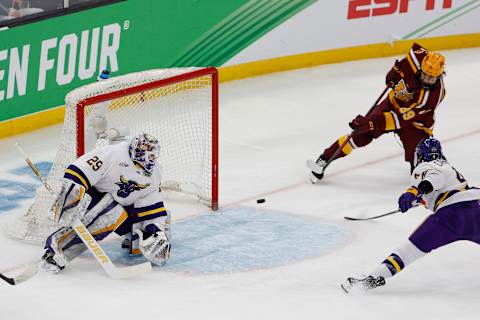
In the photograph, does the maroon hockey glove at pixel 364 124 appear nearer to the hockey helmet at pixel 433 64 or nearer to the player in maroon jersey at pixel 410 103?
the player in maroon jersey at pixel 410 103

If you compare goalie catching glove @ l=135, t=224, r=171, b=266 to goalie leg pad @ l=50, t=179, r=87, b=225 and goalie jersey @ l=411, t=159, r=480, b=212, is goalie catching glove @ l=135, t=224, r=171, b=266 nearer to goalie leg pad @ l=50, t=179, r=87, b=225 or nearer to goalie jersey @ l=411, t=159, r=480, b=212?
goalie leg pad @ l=50, t=179, r=87, b=225

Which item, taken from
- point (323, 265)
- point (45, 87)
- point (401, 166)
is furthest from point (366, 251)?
point (45, 87)

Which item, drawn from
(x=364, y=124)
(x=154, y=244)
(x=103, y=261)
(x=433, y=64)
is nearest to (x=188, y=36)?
(x=364, y=124)

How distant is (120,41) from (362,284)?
3843mm

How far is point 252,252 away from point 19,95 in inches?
105

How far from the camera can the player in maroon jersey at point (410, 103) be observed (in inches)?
294

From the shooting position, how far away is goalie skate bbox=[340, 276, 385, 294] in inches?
230

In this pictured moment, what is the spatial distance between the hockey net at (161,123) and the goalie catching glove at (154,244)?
1.60 feet

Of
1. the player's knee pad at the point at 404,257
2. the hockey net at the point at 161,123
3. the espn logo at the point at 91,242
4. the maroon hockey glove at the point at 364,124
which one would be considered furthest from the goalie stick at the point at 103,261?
the maroon hockey glove at the point at 364,124

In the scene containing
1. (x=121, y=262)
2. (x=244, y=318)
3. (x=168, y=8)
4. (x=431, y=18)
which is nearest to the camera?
(x=244, y=318)

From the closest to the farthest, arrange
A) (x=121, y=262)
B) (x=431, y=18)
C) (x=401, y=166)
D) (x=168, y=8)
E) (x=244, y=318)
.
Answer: (x=244, y=318) < (x=121, y=262) < (x=401, y=166) < (x=168, y=8) < (x=431, y=18)

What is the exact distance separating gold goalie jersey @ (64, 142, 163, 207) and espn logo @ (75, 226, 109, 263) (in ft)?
0.72

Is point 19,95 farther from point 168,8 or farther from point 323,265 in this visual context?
point 323,265

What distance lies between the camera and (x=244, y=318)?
559cm
